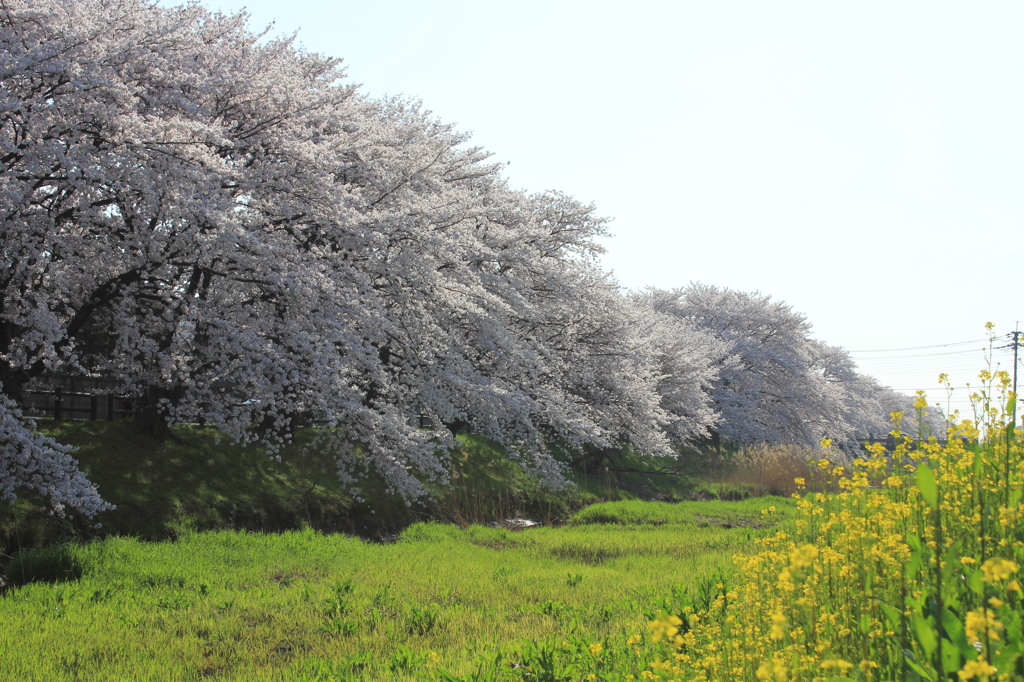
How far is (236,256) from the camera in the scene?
45.2 ft

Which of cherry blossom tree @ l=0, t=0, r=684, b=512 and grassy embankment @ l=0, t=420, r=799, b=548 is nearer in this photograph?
cherry blossom tree @ l=0, t=0, r=684, b=512

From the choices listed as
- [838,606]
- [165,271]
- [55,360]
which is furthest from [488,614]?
[165,271]

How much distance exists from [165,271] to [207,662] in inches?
357

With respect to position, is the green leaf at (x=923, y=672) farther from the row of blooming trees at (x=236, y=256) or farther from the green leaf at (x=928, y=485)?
the row of blooming trees at (x=236, y=256)

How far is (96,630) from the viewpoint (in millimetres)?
7922

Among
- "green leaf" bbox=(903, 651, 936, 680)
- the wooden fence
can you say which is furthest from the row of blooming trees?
"green leaf" bbox=(903, 651, 936, 680)

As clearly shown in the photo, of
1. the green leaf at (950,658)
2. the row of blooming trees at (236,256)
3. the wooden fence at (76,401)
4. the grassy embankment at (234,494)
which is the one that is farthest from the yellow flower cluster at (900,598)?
the wooden fence at (76,401)

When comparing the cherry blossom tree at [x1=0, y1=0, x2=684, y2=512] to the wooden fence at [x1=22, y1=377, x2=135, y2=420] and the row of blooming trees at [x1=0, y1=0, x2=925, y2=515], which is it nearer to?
the row of blooming trees at [x1=0, y1=0, x2=925, y2=515]

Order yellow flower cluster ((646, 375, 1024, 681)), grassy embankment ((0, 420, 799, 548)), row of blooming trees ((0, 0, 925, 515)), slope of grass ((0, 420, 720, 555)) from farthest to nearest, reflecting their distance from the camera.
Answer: grassy embankment ((0, 420, 799, 548)) < slope of grass ((0, 420, 720, 555)) < row of blooming trees ((0, 0, 925, 515)) < yellow flower cluster ((646, 375, 1024, 681))

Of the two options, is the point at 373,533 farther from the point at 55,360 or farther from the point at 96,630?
the point at 96,630

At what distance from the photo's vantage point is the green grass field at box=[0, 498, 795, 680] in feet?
22.6

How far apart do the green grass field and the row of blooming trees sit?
1884mm

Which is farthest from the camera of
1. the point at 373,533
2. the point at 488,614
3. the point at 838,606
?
the point at 373,533

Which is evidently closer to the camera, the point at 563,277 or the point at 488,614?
the point at 488,614
